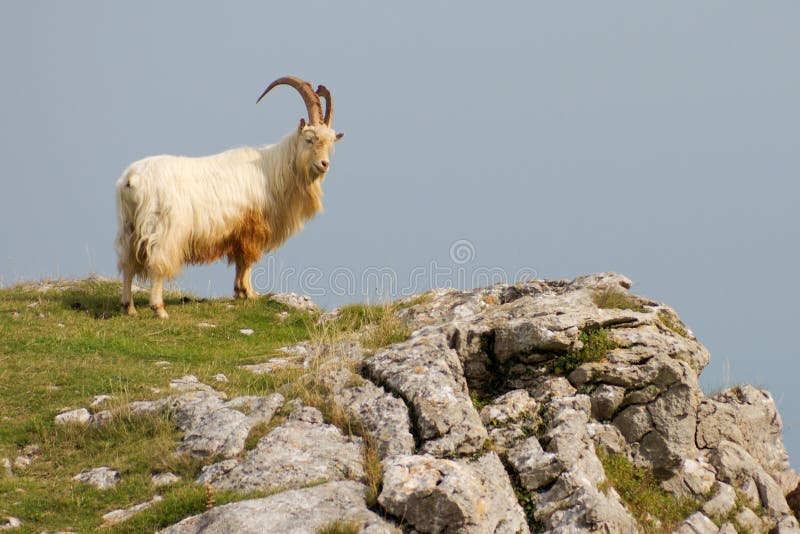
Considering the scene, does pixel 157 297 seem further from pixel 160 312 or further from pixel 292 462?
pixel 292 462

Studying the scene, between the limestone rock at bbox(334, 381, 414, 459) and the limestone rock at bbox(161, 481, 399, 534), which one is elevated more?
the limestone rock at bbox(334, 381, 414, 459)

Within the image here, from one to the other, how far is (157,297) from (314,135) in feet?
12.6

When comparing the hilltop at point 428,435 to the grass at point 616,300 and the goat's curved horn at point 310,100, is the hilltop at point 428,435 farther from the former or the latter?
the goat's curved horn at point 310,100

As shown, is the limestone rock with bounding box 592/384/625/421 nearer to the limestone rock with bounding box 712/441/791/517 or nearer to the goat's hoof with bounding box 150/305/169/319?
the limestone rock with bounding box 712/441/791/517

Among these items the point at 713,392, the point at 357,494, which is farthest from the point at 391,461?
the point at 713,392

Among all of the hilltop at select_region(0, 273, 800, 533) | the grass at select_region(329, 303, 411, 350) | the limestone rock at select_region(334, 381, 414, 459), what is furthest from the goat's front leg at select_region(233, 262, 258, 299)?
the limestone rock at select_region(334, 381, 414, 459)

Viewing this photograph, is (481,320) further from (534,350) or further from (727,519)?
(727,519)

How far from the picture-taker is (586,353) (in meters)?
9.70

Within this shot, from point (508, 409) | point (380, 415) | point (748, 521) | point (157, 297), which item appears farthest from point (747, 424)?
point (157, 297)

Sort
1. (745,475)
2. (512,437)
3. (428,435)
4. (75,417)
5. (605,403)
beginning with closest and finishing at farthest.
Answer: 1. (428,435)
2. (512,437)
3. (605,403)
4. (745,475)
5. (75,417)

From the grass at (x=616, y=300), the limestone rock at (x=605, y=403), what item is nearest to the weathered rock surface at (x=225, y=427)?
the limestone rock at (x=605, y=403)

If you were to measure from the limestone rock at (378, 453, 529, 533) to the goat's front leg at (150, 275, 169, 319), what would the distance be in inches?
317

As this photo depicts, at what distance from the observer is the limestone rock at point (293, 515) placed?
282 inches

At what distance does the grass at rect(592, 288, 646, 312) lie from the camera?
10805 mm
